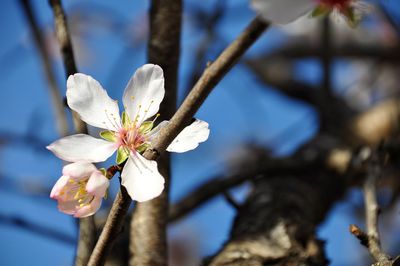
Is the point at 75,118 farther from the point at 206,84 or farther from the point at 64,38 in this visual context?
the point at 206,84

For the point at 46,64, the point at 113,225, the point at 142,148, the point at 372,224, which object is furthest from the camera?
the point at 46,64

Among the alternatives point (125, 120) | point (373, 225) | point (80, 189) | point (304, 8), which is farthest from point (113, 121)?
point (373, 225)

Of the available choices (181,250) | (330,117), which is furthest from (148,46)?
(181,250)

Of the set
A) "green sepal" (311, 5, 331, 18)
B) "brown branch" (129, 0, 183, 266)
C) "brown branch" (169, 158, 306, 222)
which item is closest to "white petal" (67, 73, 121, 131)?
"brown branch" (129, 0, 183, 266)

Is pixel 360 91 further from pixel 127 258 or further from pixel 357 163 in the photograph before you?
pixel 127 258

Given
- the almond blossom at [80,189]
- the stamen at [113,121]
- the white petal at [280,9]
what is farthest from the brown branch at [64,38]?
the white petal at [280,9]
